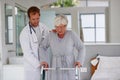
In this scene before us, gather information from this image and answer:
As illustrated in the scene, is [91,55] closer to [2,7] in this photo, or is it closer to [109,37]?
[2,7]

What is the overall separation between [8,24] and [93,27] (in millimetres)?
3794

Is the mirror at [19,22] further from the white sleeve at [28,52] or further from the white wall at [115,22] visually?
the white wall at [115,22]

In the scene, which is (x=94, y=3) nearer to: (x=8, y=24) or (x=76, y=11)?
(x=76, y=11)

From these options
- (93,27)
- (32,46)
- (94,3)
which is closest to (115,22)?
(93,27)

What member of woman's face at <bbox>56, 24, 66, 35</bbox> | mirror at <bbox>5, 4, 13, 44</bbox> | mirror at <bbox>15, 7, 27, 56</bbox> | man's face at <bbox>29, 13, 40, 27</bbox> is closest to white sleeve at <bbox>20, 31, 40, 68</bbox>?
man's face at <bbox>29, 13, 40, 27</bbox>

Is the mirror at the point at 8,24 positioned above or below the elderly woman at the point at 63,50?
above

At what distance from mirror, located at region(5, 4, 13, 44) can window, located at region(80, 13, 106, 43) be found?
339 cm

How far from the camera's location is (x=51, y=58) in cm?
261

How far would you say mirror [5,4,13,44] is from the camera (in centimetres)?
484

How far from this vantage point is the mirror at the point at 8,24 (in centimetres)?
484

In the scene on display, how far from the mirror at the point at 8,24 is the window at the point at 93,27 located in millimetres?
3386

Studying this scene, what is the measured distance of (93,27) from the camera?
8.18 metres

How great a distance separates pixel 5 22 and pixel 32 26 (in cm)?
215

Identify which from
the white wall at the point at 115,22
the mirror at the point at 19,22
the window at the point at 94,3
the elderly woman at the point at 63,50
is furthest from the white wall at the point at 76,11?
the elderly woman at the point at 63,50
